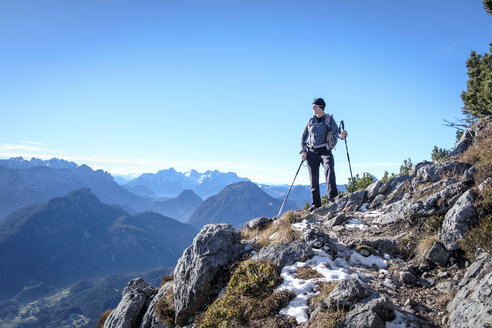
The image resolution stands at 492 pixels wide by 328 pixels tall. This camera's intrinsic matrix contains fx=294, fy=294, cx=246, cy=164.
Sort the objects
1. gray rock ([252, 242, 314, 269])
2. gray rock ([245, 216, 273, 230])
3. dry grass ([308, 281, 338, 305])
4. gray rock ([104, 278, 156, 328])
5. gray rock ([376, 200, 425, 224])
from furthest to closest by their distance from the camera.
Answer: gray rock ([245, 216, 273, 230]) < gray rock ([104, 278, 156, 328]) < gray rock ([376, 200, 425, 224]) < gray rock ([252, 242, 314, 269]) < dry grass ([308, 281, 338, 305])

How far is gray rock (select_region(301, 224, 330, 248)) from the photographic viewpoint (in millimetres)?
10555

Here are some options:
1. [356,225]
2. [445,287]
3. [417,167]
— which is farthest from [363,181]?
[445,287]

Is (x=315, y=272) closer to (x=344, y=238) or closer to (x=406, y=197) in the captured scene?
(x=344, y=238)

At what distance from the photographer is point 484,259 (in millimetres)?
7316

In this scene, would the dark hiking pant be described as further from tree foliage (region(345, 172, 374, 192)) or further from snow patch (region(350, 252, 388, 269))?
tree foliage (region(345, 172, 374, 192))

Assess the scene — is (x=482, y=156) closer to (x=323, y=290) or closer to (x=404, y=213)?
(x=404, y=213)

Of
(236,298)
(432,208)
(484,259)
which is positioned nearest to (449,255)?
(484,259)

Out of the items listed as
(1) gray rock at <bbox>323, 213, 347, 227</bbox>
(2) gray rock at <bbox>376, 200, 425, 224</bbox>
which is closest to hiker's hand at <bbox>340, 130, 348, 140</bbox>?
(1) gray rock at <bbox>323, 213, 347, 227</bbox>

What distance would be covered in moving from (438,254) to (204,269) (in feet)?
24.9

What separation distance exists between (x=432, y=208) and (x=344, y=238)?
10.9 feet

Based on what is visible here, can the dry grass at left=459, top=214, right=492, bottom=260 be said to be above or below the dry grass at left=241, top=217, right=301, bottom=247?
above

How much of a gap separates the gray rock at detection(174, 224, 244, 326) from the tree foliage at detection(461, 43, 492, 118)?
589 inches

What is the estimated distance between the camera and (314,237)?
35.6ft

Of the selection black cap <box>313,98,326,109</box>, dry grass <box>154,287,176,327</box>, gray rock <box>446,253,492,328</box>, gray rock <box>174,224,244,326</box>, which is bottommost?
dry grass <box>154,287,176,327</box>
